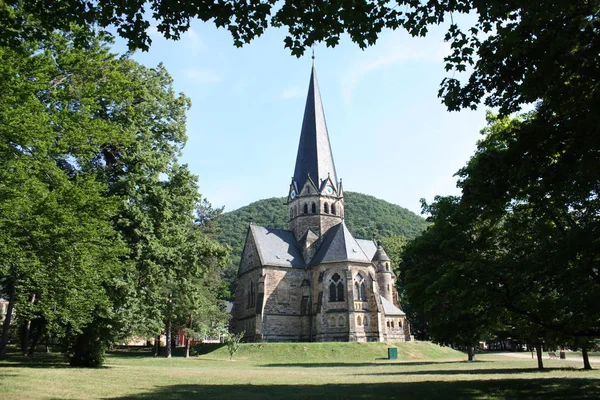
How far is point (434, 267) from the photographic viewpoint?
16516 millimetres

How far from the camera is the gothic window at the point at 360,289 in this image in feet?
155

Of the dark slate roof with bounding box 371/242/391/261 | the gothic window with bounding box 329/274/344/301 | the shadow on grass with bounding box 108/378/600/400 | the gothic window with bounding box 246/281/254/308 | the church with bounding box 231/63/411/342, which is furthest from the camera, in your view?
the dark slate roof with bounding box 371/242/391/261

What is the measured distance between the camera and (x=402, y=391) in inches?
514

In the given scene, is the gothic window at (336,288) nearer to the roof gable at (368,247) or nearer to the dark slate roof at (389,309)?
the dark slate roof at (389,309)

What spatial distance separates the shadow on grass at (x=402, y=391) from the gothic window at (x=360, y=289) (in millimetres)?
31785

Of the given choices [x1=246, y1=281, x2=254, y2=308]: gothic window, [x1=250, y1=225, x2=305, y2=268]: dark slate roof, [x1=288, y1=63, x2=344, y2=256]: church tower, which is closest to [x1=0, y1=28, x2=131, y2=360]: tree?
[x1=250, y1=225, x2=305, y2=268]: dark slate roof

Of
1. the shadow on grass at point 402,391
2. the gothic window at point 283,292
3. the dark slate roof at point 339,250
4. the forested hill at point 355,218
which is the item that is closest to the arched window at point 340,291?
the dark slate roof at point 339,250

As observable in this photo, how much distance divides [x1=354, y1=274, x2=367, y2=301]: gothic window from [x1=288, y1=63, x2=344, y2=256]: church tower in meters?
6.96

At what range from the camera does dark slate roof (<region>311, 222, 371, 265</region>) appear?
48.2 metres

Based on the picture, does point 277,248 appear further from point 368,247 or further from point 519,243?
point 519,243

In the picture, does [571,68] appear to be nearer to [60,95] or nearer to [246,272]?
[60,95]

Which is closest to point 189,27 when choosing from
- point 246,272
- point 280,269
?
point 280,269

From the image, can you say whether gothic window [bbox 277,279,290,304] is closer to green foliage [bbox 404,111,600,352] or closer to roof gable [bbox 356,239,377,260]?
roof gable [bbox 356,239,377,260]

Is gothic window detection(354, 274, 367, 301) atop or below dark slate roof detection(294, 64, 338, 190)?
below
